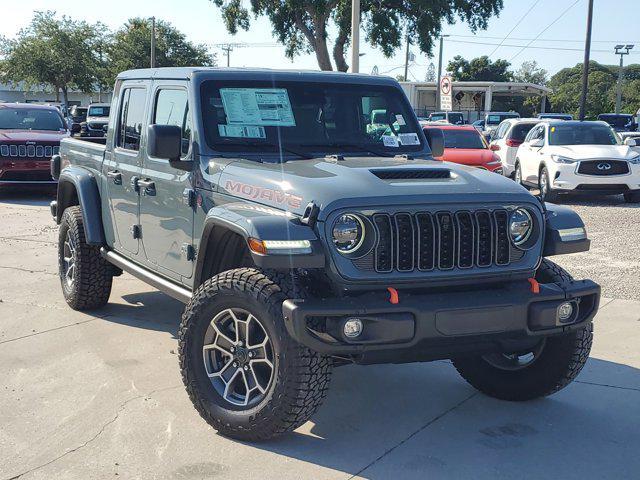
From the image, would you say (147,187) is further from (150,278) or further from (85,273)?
(85,273)

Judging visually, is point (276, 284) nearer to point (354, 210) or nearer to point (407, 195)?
point (354, 210)

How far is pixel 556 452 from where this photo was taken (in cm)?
409

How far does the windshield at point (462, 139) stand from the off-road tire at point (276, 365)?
495 inches

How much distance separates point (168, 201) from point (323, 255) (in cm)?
172

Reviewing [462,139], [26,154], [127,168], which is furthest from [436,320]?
[462,139]

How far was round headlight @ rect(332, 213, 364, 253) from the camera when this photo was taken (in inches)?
149

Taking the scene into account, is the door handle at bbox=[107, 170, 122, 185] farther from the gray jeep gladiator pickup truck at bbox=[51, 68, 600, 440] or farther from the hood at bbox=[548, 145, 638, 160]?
the hood at bbox=[548, 145, 638, 160]

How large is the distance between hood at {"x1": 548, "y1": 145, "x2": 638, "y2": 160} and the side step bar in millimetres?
10565

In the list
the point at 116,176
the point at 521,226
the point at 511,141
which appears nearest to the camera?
the point at 521,226

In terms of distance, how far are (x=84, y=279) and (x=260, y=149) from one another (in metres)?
2.40

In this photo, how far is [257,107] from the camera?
5.05 m

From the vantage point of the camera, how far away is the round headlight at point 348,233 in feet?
12.5

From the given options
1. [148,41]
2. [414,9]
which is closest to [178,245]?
[414,9]

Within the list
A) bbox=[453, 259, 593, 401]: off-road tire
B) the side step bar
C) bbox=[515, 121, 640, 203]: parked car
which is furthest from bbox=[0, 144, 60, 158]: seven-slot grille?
bbox=[453, 259, 593, 401]: off-road tire
